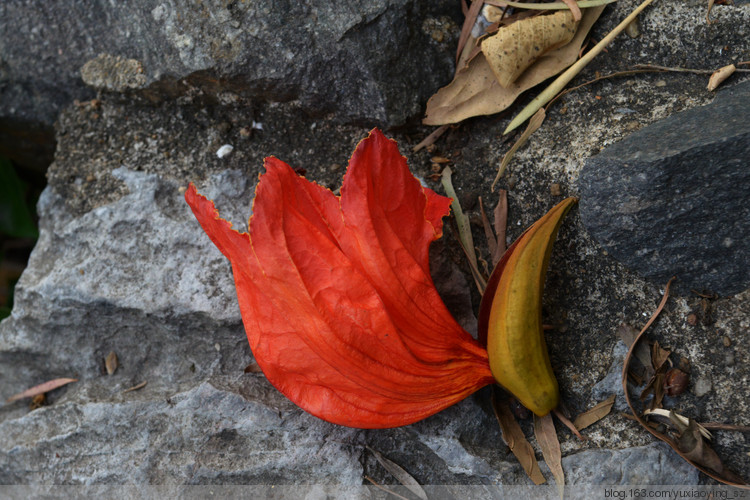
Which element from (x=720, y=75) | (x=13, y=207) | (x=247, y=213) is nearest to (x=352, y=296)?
(x=247, y=213)

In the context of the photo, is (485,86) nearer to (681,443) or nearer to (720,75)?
(720,75)

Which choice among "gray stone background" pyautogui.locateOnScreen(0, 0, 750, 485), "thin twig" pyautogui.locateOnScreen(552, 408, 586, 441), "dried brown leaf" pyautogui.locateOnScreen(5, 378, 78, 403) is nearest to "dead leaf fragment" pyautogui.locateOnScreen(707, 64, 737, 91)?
"gray stone background" pyautogui.locateOnScreen(0, 0, 750, 485)

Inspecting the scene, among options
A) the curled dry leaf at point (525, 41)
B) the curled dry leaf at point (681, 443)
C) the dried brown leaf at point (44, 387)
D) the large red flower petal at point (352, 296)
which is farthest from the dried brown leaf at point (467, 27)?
the dried brown leaf at point (44, 387)

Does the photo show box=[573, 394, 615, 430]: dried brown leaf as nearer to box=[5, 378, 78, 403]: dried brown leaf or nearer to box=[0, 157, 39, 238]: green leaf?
box=[5, 378, 78, 403]: dried brown leaf

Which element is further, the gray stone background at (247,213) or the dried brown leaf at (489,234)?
the dried brown leaf at (489,234)

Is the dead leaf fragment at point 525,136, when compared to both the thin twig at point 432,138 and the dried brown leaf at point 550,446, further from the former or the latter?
the dried brown leaf at point 550,446
